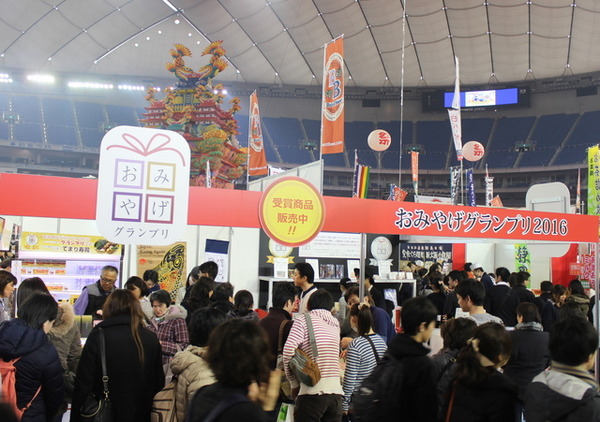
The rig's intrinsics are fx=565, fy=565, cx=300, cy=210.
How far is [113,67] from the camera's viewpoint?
25.3 meters

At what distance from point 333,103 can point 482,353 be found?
521cm

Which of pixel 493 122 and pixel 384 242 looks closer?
pixel 384 242

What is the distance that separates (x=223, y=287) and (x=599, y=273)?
16.5 ft

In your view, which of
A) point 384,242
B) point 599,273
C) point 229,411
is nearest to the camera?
point 229,411

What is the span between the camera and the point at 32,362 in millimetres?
2566

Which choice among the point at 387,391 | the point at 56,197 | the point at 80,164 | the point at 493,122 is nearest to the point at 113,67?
the point at 80,164

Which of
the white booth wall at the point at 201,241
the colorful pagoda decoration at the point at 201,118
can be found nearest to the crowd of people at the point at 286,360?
the white booth wall at the point at 201,241

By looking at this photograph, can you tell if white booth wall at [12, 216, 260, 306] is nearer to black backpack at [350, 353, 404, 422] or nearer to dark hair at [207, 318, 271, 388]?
black backpack at [350, 353, 404, 422]

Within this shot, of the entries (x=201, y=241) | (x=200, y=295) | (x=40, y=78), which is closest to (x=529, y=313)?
(x=200, y=295)

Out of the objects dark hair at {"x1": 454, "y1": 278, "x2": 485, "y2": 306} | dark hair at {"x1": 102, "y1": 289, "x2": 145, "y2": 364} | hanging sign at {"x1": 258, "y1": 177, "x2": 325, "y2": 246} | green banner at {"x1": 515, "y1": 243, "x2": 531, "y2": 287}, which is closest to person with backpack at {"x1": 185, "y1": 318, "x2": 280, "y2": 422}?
dark hair at {"x1": 102, "y1": 289, "x2": 145, "y2": 364}

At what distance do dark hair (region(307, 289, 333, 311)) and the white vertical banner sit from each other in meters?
1.22

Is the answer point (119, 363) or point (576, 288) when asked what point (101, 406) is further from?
point (576, 288)

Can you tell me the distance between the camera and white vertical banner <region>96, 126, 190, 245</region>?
12.8 ft

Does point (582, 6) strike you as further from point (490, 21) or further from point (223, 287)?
point (223, 287)
